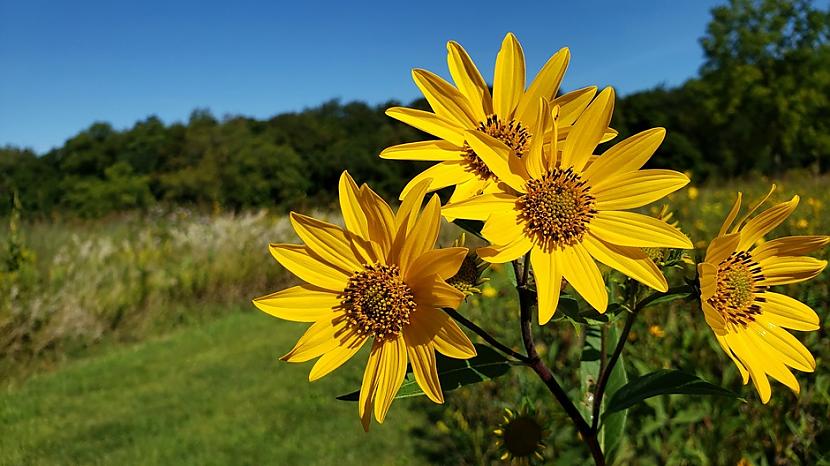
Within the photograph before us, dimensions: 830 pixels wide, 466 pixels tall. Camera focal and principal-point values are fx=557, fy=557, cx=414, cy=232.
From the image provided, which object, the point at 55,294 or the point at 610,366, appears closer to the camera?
the point at 610,366

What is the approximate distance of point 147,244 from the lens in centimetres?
862

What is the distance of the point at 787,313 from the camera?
0.99 metres

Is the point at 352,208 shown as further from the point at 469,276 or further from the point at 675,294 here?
the point at 675,294

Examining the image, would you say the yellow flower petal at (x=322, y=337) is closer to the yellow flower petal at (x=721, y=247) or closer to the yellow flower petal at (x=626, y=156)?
the yellow flower petal at (x=626, y=156)

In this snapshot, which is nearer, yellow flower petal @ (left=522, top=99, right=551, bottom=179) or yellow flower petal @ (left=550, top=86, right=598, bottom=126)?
yellow flower petal @ (left=522, top=99, right=551, bottom=179)

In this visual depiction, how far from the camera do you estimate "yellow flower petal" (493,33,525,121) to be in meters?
1.04

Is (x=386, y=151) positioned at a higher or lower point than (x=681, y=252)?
higher

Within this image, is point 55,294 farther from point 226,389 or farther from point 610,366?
point 610,366

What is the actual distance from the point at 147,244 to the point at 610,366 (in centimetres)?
883

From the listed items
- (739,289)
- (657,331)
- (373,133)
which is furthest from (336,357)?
(373,133)

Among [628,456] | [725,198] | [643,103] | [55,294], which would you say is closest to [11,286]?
[55,294]

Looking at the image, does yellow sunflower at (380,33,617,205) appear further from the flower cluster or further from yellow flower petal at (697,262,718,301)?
yellow flower petal at (697,262,718,301)

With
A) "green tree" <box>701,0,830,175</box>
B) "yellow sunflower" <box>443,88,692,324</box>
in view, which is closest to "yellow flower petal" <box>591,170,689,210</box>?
"yellow sunflower" <box>443,88,692,324</box>

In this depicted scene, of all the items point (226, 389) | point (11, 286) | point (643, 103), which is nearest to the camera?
point (226, 389)
